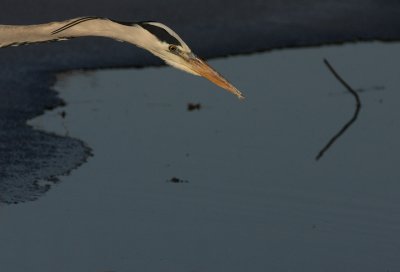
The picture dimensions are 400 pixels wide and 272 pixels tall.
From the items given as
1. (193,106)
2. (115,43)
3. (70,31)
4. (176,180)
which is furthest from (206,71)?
(115,43)

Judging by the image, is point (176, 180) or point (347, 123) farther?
point (347, 123)

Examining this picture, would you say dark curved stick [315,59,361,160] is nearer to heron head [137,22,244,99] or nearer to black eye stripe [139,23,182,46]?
heron head [137,22,244,99]

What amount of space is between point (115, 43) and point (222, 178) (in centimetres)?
440

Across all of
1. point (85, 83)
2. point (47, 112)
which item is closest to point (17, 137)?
point (47, 112)

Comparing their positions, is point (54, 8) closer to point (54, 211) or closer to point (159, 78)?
point (159, 78)

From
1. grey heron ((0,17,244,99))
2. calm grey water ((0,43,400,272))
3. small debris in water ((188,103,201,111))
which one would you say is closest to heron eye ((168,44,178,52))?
grey heron ((0,17,244,99))

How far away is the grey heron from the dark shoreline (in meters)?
2.43

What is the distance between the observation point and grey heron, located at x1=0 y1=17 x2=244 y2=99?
750 centimetres

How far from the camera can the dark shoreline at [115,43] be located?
1064cm

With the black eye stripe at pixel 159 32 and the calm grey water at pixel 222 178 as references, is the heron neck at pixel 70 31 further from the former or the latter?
the calm grey water at pixel 222 178

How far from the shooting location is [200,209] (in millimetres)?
9273

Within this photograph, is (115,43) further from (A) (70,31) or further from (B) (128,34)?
(B) (128,34)

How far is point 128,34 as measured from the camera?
24.6 ft

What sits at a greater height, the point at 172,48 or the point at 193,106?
the point at 172,48
